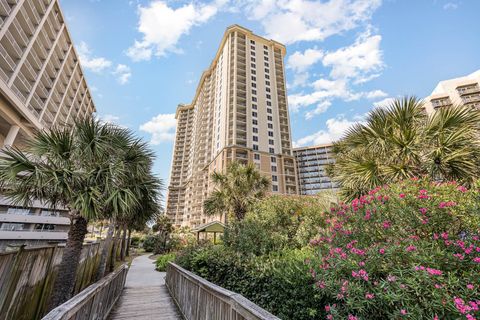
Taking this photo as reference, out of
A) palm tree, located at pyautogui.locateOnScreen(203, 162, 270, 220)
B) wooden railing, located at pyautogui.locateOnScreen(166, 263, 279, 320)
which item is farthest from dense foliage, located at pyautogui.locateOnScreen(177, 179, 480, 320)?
palm tree, located at pyautogui.locateOnScreen(203, 162, 270, 220)

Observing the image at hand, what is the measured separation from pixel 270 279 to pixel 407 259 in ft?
7.75

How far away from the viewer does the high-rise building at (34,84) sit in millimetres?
16781

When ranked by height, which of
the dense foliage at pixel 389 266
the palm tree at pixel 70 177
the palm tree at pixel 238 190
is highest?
the palm tree at pixel 238 190

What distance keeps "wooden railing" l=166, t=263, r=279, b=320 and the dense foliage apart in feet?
2.61

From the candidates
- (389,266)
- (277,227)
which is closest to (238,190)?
(277,227)

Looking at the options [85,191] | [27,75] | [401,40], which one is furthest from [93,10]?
[401,40]

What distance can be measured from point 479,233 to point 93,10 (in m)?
20.5

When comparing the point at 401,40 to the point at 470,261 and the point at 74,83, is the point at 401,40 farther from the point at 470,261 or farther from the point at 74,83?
the point at 74,83

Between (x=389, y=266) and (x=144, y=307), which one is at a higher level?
(x=389, y=266)

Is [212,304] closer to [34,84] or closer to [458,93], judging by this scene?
[34,84]

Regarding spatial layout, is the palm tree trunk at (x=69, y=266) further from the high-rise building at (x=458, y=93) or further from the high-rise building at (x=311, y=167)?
the high-rise building at (x=311, y=167)

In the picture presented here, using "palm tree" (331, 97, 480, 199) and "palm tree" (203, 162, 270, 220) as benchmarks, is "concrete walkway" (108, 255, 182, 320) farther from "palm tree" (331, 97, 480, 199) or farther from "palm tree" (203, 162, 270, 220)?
"palm tree" (203, 162, 270, 220)

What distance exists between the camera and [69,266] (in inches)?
211

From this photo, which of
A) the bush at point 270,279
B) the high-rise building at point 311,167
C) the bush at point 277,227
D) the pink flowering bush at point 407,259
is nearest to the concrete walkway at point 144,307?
the bush at point 270,279
